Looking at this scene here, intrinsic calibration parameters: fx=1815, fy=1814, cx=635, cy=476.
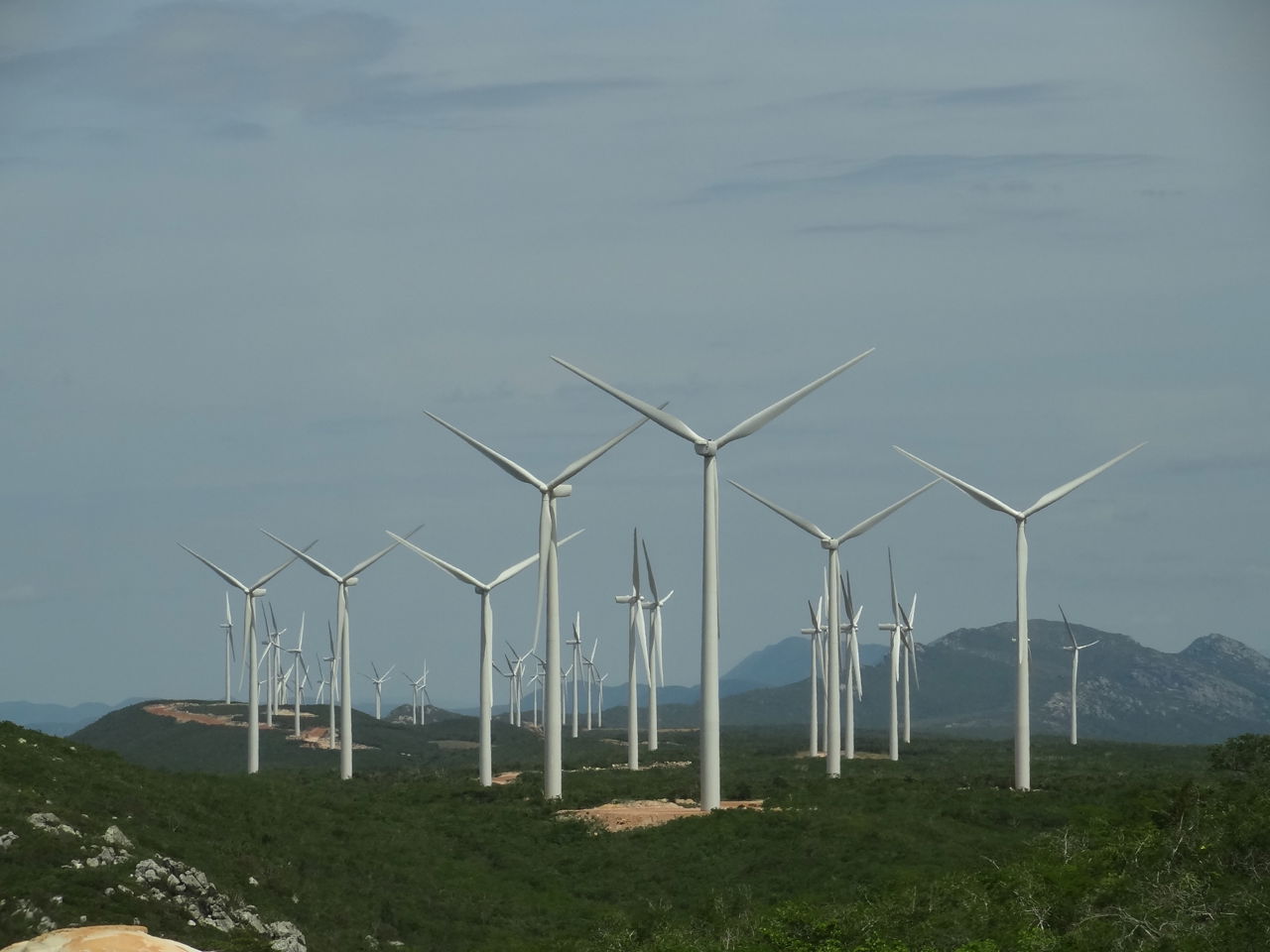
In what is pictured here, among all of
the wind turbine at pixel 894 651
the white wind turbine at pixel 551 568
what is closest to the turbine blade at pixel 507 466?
the white wind turbine at pixel 551 568

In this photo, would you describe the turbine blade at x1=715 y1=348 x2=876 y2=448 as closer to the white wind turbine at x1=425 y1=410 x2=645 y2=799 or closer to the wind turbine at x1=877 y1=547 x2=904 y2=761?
the white wind turbine at x1=425 y1=410 x2=645 y2=799

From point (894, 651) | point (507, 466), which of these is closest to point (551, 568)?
point (507, 466)

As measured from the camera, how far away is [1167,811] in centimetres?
6450

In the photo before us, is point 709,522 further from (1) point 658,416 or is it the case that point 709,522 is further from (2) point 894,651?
(2) point 894,651

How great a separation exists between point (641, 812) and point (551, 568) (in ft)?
40.9

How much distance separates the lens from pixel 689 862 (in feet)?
229

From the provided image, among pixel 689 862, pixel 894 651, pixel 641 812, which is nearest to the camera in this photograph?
pixel 689 862

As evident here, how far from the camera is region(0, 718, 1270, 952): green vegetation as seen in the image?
5056 cm

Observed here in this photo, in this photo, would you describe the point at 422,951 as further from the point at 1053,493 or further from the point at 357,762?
the point at 357,762

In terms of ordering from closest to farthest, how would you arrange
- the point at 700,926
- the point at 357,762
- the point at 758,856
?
the point at 700,926 → the point at 758,856 → the point at 357,762

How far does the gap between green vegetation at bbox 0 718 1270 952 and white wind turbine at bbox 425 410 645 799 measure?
267cm

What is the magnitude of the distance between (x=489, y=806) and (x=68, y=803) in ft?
86.1

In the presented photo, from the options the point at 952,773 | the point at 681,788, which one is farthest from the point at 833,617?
the point at 952,773

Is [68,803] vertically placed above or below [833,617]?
below
